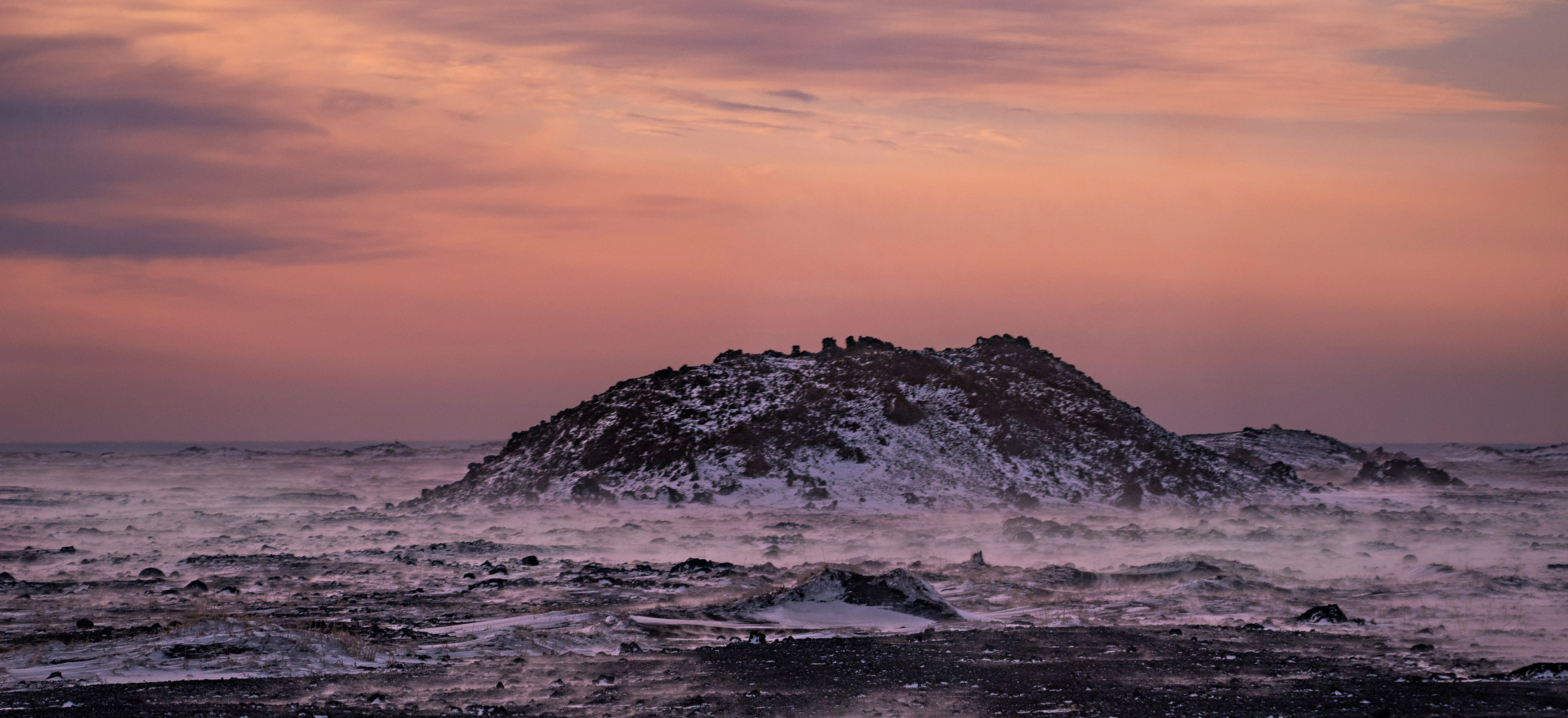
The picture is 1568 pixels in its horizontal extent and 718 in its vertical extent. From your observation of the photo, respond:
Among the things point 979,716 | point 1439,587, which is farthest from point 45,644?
point 1439,587

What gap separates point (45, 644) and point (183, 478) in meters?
101

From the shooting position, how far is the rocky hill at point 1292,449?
3688 inches

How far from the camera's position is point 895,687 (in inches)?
633

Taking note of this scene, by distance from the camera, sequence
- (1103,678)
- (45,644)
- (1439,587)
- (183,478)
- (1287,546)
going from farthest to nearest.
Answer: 1. (183,478)
2. (1287,546)
3. (1439,587)
4. (45,644)
5. (1103,678)

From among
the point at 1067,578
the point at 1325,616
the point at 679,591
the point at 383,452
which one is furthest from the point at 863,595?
the point at 383,452

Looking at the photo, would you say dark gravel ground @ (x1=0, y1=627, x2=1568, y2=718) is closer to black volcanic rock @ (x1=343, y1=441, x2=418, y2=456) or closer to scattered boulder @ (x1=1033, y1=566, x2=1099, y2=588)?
scattered boulder @ (x1=1033, y1=566, x2=1099, y2=588)

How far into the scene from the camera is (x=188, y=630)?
18.9 metres

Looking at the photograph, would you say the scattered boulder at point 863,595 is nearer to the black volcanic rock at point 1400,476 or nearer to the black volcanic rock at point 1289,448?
the black volcanic rock at point 1400,476

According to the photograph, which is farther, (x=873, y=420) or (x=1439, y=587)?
(x=873, y=420)

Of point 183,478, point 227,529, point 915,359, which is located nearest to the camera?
point 227,529

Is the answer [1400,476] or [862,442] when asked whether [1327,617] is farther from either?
[1400,476]

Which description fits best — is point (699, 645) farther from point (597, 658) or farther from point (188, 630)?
point (188, 630)

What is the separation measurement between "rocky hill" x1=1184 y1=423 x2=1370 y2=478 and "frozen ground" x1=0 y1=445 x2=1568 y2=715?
2622cm

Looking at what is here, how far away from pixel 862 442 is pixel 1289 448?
53.9m
